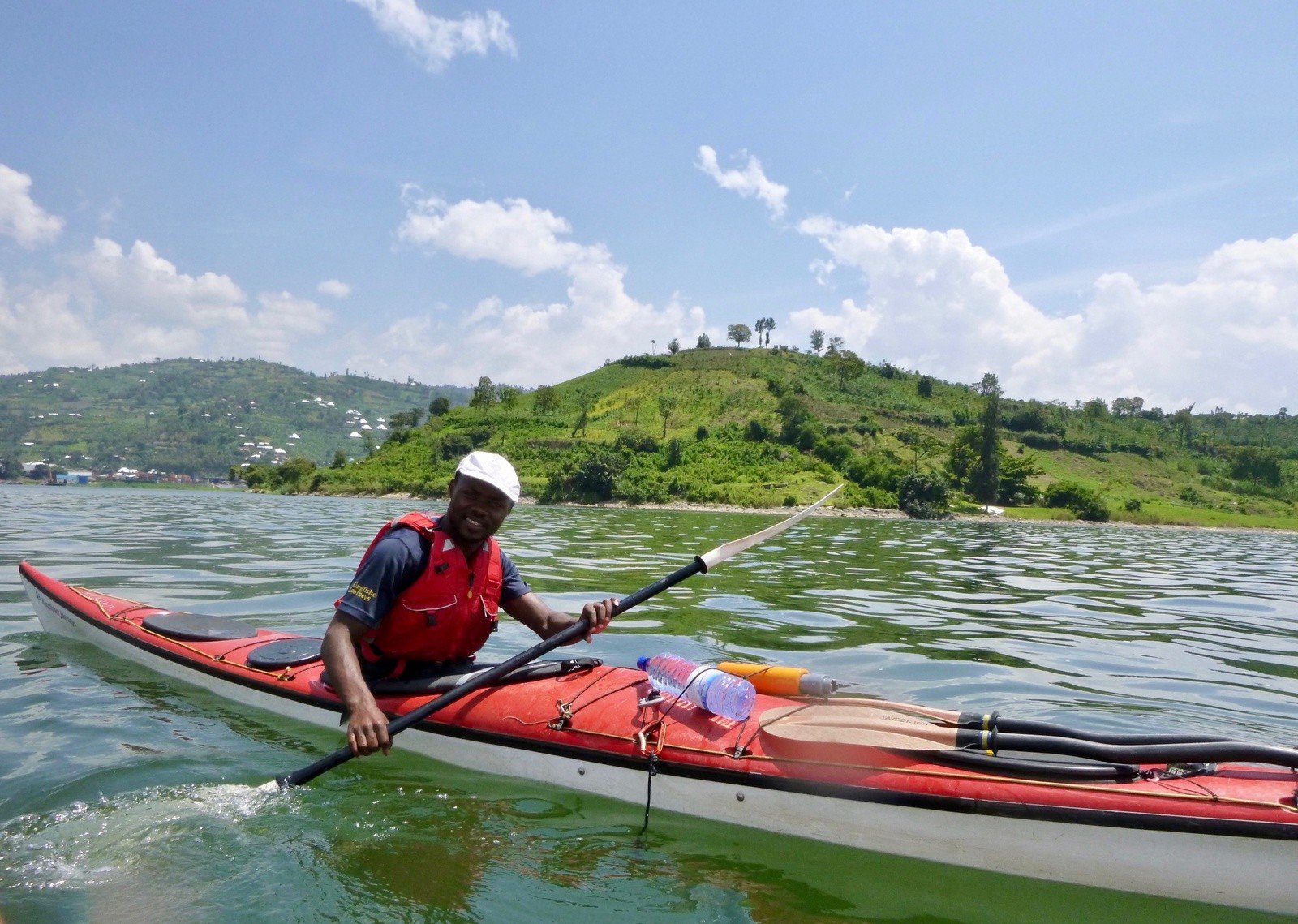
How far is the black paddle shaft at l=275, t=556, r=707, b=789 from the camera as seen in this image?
4.49 m

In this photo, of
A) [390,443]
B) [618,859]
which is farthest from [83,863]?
[390,443]

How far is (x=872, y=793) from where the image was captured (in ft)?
12.6

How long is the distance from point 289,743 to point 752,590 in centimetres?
863

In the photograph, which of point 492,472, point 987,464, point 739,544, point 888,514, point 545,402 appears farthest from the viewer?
point 545,402

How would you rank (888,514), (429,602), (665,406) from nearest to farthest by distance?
1. (429,602)
2. (888,514)
3. (665,406)

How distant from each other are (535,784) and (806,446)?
7090 centimetres

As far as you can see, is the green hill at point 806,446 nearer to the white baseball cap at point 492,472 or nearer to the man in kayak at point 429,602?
the man in kayak at point 429,602

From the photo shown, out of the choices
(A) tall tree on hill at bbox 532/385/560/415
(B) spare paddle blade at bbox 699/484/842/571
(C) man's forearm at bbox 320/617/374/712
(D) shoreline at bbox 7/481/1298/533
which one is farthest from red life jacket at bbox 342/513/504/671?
(A) tall tree on hill at bbox 532/385/560/415

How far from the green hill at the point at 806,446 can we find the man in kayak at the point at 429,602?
2019 inches

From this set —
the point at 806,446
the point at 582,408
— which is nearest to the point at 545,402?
the point at 582,408

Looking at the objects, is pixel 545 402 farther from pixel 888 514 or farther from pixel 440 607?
pixel 440 607

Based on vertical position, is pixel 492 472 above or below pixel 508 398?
below

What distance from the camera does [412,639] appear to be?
5.01 meters

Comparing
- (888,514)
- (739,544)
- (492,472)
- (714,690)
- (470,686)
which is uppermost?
(492,472)
